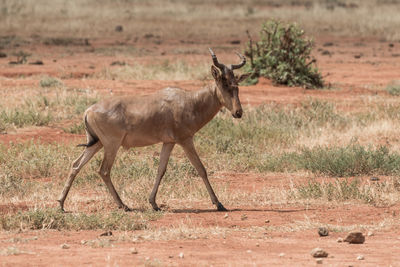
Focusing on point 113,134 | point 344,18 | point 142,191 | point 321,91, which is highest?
point 113,134

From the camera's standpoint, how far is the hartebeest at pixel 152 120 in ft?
31.7

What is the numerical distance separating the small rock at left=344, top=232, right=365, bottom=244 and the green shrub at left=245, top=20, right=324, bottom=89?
13058mm

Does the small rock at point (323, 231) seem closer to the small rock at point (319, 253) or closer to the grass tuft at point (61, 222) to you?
the small rock at point (319, 253)

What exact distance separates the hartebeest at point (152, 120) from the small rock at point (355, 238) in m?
2.28

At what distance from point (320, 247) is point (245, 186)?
155 inches

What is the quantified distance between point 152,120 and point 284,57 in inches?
452

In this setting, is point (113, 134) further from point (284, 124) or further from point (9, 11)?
point (9, 11)

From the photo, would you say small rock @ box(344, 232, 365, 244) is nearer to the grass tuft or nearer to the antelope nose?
the grass tuft

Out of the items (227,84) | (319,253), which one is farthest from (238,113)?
(319,253)

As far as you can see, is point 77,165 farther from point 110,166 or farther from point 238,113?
point 238,113

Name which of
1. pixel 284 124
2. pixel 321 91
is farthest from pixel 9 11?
pixel 284 124

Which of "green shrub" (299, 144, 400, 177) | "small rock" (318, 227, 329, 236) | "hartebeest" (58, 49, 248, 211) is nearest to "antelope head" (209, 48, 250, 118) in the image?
"hartebeest" (58, 49, 248, 211)

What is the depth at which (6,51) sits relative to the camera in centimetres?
3195

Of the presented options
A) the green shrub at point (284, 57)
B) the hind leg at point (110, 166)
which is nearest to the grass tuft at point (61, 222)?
the hind leg at point (110, 166)
